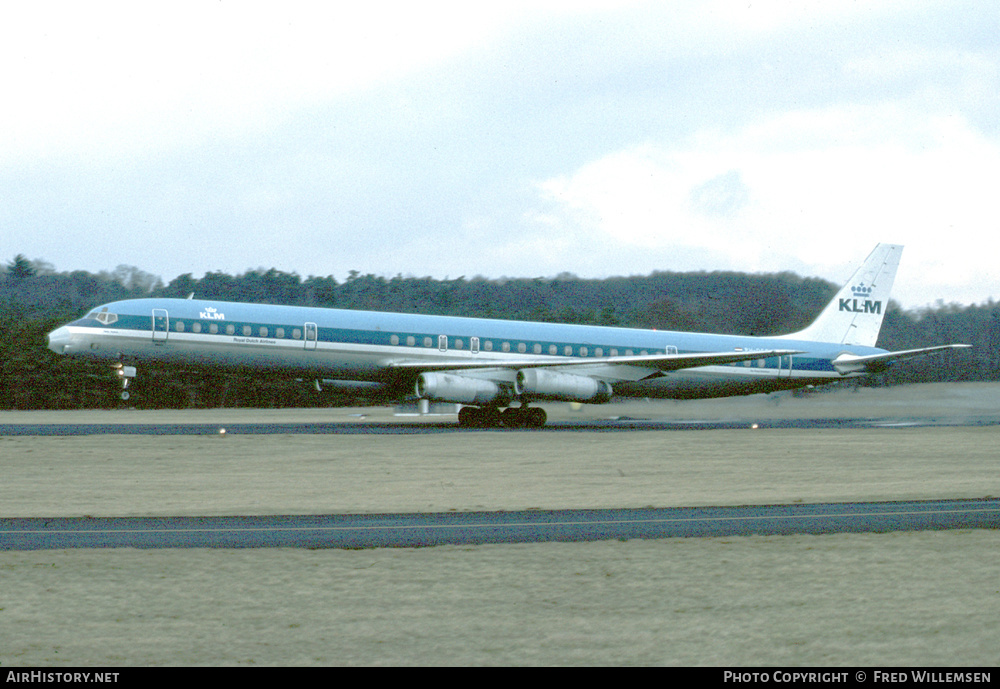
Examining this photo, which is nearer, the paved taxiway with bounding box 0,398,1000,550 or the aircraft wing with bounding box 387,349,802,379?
the paved taxiway with bounding box 0,398,1000,550

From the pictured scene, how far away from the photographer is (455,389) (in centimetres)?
3575

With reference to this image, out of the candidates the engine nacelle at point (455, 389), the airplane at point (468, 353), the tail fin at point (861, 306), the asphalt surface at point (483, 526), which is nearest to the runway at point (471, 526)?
the asphalt surface at point (483, 526)

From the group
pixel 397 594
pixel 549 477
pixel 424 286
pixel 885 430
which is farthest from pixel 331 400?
pixel 397 594

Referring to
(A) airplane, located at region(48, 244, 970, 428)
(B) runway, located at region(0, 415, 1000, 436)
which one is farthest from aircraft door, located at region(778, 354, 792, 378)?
(B) runway, located at region(0, 415, 1000, 436)

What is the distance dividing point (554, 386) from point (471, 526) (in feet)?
75.3

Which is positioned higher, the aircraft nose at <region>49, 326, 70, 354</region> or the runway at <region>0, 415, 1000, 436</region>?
the aircraft nose at <region>49, 326, 70, 354</region>

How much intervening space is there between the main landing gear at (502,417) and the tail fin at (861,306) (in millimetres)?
13092

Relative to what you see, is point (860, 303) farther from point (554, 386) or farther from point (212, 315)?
point (212, 315)

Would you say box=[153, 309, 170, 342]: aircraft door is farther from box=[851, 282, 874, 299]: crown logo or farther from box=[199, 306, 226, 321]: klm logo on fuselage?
box=[851, 282, 874, 299]: crown logo

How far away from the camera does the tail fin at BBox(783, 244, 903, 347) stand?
4488cm

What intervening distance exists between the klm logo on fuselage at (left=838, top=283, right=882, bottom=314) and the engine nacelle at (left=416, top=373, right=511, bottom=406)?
1741 centimetres

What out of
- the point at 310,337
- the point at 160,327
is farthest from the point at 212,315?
the point at 310,337

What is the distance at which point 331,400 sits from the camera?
58469 mm
